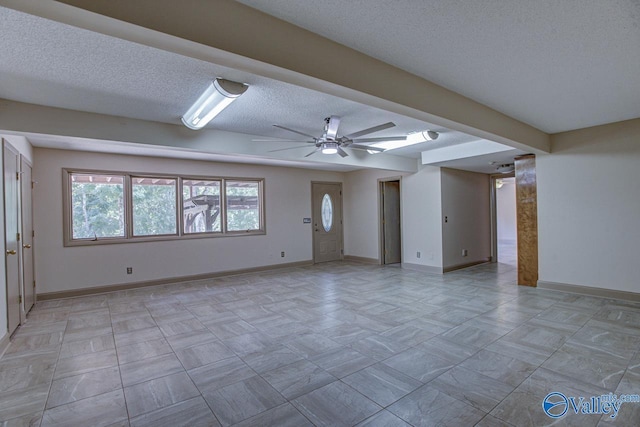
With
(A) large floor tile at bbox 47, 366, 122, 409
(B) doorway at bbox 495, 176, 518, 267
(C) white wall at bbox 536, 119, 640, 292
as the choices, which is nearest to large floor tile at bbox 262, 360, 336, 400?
(A) large floor tile at bbox 47, 366, 122, 409

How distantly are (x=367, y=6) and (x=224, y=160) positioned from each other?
507 cm

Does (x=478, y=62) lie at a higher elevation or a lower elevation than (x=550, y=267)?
higher

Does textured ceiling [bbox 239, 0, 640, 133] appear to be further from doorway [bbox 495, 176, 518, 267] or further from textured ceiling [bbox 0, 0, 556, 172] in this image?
doorway [bbox 495, 176, 518, 267]

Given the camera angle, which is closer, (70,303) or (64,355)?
(64,355)

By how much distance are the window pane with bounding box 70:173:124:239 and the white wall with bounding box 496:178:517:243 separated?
12255 millimetres

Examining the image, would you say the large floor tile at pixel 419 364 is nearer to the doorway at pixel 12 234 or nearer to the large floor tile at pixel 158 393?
the large floor tile at pixel 158 393

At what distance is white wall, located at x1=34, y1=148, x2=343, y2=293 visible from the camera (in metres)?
4.91

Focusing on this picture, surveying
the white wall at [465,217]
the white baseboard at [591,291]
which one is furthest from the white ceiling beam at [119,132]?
the white baseboard at [591,291]

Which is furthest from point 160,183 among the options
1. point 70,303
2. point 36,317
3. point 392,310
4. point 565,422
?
point 565,422

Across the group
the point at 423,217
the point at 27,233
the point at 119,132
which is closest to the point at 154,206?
the point at 27,233

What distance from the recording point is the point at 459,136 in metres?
4.71

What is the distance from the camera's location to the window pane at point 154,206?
224 inches

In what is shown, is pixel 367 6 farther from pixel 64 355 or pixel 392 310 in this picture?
pixel 64 355

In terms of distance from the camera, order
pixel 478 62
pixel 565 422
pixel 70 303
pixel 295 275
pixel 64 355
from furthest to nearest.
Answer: pixel 295 275 → pixel 70 303 → pixel 64 355 → pixel 478 62 → pixel 565 422
